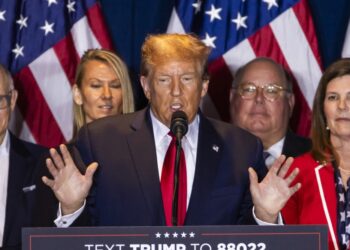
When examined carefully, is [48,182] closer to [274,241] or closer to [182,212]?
[182,212]

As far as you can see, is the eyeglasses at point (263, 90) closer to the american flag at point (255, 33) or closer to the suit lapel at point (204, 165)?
the american flag at point (255, 33)

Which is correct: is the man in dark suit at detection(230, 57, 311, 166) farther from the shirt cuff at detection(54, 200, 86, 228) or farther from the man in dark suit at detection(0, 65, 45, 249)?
the shirt cuff at detection(54, 200, 86, 228)

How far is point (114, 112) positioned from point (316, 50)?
1.33 meters

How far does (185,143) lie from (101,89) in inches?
48.8

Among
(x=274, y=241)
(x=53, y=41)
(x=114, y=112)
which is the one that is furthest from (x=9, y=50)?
(x=274, y=241)

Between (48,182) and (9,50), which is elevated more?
(9,50)

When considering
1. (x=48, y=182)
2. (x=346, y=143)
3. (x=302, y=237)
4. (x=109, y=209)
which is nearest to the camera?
(x=302, y=237)

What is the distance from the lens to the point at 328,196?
3.45 meters

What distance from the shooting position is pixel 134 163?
3000 mm

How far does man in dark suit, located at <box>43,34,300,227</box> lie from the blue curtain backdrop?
1.78 meters

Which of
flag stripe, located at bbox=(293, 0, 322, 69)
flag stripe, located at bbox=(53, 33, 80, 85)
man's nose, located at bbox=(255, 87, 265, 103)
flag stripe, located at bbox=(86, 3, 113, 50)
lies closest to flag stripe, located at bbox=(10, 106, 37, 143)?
flag stripe, located at bbox=(53, 33, 80, 85)

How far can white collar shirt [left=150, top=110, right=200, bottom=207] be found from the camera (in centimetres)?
304

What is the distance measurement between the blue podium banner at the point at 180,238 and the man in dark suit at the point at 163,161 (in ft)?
1.38

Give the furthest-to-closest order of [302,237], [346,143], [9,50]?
[9,50]
[346,143]
[302,237]
